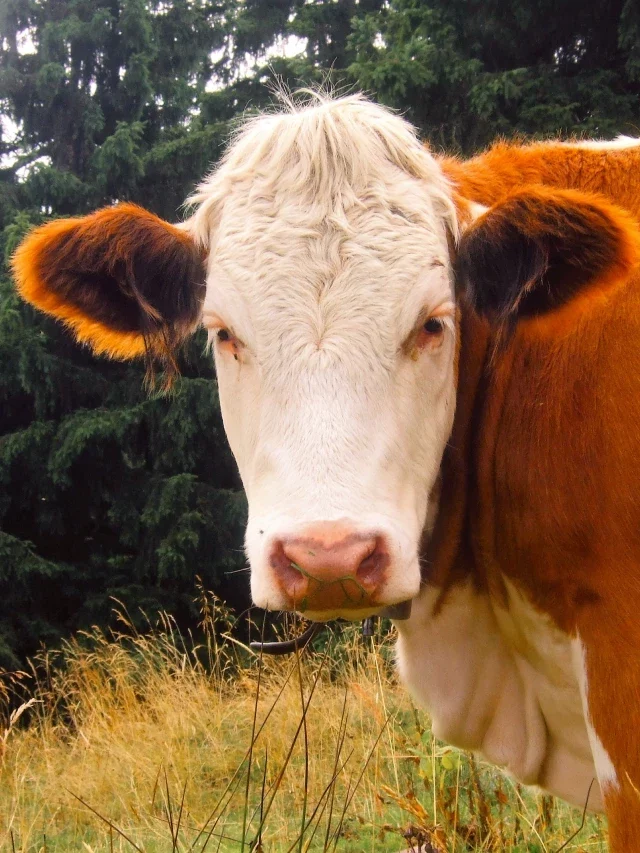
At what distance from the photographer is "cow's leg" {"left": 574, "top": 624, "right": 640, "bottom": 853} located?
6.59 ft

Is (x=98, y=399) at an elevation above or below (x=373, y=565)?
below

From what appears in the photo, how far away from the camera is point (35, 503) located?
11.0 meters

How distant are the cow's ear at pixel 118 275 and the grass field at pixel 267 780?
126 centimetres

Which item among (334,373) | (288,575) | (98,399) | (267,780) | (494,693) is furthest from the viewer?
(98,399)

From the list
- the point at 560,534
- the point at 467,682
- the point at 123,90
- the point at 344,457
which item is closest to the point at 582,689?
the point at 560,534

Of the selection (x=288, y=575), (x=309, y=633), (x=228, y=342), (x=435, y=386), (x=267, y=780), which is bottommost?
(x=267, y=780)

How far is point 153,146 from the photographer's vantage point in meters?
11.5

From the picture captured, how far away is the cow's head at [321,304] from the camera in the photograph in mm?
1788

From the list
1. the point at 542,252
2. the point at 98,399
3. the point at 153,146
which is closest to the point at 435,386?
the point at 542,252

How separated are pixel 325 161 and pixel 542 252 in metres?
0.62

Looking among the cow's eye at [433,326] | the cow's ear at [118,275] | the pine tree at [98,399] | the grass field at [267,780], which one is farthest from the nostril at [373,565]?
the pine tree at [98,399]

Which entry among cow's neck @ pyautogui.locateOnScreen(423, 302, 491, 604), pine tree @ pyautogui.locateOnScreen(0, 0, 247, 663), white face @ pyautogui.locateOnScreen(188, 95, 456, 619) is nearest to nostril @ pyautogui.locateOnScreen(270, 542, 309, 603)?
white face @ pyautogui.locateOnScreen(188, 95, 456, 619)

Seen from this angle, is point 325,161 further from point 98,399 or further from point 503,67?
point 98,399

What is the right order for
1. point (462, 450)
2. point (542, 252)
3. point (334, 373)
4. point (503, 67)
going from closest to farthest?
point (334, 373)
point (542, 252)
point (462, 450)
point (503, 67)
